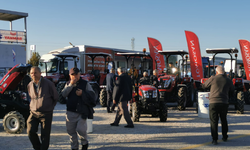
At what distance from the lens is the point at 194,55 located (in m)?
18.2

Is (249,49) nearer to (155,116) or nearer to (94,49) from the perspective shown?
(94,49)

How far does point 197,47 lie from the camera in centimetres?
1836

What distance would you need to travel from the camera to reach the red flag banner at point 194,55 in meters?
17.6

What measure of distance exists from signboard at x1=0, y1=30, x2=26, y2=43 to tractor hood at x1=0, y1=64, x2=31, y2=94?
22.3 m

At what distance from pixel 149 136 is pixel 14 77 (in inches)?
149

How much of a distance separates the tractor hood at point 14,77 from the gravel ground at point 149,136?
1.23 metres

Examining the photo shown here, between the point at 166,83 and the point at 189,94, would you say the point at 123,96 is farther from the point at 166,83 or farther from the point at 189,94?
the point at 189,94

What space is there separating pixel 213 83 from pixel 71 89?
341cm

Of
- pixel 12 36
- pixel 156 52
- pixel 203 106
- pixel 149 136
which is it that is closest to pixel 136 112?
pixel 149 136

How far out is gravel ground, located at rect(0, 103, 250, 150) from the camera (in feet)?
22.0

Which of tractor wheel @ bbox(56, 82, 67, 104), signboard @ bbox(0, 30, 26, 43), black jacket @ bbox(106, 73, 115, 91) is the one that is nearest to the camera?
black jacket @ bbox(106, 73, 115, 91)

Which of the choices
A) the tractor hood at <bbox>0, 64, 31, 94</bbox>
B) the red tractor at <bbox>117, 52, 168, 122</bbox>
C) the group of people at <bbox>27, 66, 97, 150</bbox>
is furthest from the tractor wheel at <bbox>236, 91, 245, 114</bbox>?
the group of people at <bbox>27, 66, 97, 150</bbox>

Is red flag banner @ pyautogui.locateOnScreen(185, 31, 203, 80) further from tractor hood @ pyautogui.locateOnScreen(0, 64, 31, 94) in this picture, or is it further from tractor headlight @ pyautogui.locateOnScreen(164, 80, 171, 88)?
tractor hood @ pyautogui.locateOnScreen(0, 64, 31, 94)

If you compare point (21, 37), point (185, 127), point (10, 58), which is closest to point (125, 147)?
point (185, 127)
